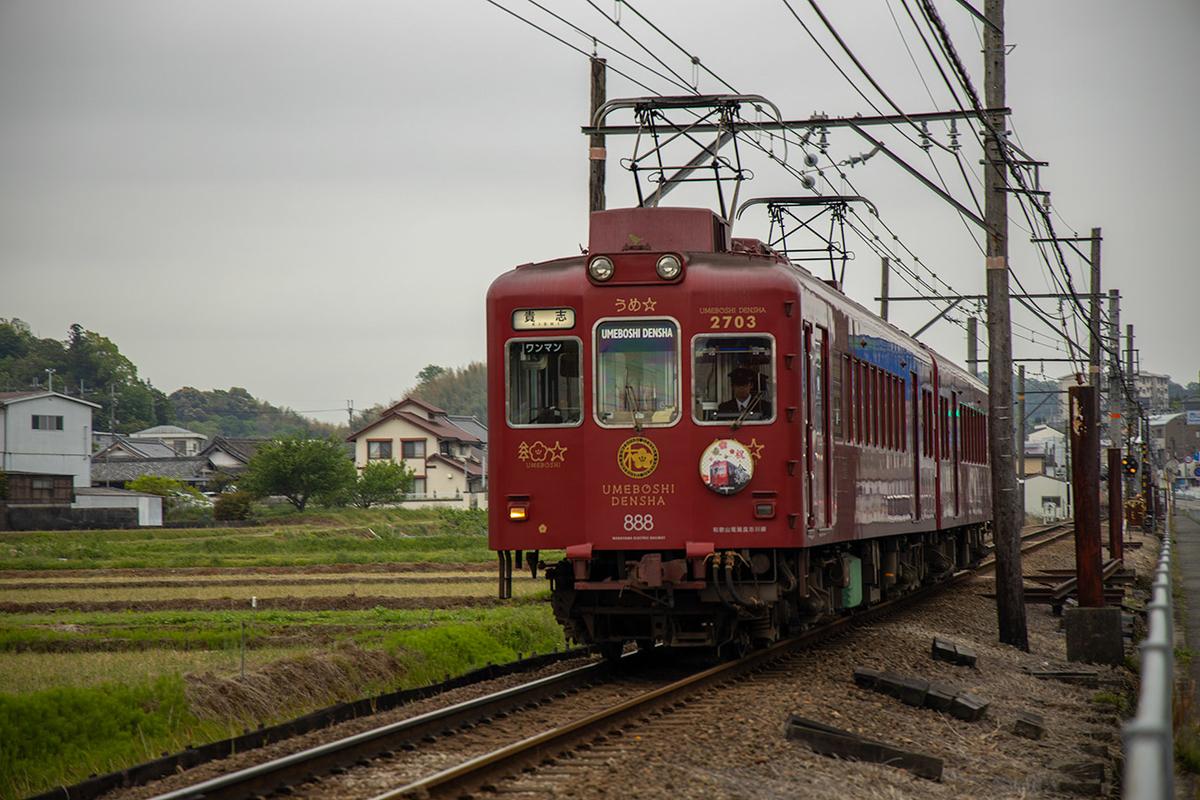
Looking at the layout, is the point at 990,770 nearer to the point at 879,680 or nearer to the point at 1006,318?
the point at 879,680

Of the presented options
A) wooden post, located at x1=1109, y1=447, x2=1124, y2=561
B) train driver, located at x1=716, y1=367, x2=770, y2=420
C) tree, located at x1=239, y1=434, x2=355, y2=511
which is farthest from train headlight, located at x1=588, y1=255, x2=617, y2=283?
tree, located at x1=239, y1=434, x2=355, y2=511

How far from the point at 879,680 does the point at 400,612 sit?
12.0 metres

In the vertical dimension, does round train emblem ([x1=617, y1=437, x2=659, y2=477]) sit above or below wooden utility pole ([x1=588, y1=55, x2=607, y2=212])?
below

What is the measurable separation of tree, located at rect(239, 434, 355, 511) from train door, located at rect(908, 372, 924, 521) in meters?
53.5

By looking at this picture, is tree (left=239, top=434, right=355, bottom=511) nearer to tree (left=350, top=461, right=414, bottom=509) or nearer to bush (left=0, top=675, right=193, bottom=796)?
tree (left=350, top=461, right=414, bottom=509)

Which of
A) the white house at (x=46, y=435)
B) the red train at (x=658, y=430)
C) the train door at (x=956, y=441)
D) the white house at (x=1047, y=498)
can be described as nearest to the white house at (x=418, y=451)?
the white house at (x=46, y=435)

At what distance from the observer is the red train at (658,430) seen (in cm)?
1063

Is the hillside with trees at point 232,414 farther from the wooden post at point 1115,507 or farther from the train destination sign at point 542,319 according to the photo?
the train destination sign at point 542,319

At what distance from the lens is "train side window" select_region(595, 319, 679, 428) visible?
35.3 feet

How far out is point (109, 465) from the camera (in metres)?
83.6

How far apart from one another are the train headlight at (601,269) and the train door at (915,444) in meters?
7.01

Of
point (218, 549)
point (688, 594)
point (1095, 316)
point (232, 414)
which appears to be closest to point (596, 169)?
point (688, 594)

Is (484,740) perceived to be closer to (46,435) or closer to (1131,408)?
(1131,408)

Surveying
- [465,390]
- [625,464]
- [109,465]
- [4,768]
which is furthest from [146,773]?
[465,390]
